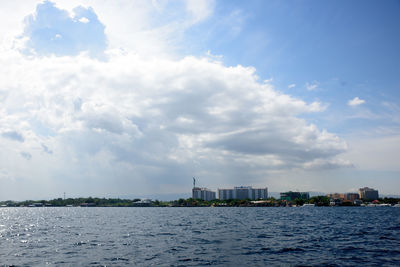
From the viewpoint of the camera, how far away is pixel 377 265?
29.8 m

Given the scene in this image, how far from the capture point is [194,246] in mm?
40812

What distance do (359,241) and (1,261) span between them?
49923mm


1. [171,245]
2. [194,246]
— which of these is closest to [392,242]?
[194,246]

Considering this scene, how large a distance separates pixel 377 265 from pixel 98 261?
29.7 m

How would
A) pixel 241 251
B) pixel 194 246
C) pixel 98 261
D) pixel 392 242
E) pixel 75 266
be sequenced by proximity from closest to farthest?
pixel 75 266
pixel 98 261
pixel 241 251
pixel 194 246
pixel 392 242

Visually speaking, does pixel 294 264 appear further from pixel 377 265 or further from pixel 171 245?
pixel 171 245

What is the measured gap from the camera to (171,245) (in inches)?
1652

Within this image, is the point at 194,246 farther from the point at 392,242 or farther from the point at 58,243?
the point at 392,242

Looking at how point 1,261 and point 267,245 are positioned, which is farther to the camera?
point 267,245

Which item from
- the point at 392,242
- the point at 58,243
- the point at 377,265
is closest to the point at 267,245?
the point at 377,265

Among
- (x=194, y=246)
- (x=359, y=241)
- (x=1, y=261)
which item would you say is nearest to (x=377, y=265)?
(x=359, y=241)

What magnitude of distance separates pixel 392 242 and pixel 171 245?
33.9m

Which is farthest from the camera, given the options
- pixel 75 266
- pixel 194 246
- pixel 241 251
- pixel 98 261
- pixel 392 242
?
pixel 392 242

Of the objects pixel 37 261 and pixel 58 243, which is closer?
pixel 37 261
